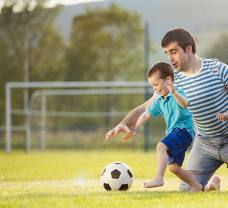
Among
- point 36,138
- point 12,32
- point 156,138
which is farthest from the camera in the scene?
point 12,32

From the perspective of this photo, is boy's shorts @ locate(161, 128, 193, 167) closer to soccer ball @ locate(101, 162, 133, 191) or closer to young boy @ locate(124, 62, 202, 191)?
young boy @ locate(124, 62, 202, 191)

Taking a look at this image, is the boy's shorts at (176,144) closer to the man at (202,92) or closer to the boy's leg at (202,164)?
the man at (202,92)

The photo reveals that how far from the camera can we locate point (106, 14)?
29.7m

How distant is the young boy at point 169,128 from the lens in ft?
20.5

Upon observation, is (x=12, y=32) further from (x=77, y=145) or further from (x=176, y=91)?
(x=176, y=91)

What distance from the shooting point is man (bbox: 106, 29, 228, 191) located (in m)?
6.23

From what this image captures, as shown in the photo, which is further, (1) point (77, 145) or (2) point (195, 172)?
(1) point (77, 145)

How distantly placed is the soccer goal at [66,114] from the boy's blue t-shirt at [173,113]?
15.4m

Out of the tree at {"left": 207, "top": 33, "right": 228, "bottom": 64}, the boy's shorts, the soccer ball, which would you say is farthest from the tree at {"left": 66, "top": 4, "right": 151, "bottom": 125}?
the boy's shorts

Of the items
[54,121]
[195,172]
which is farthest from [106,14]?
[195,172]

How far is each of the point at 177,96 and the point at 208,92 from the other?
464 mm

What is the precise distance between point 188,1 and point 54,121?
19.7 ft

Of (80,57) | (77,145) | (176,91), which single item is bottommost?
(77,145)

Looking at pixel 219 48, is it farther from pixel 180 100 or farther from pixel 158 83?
pixel 180 100
